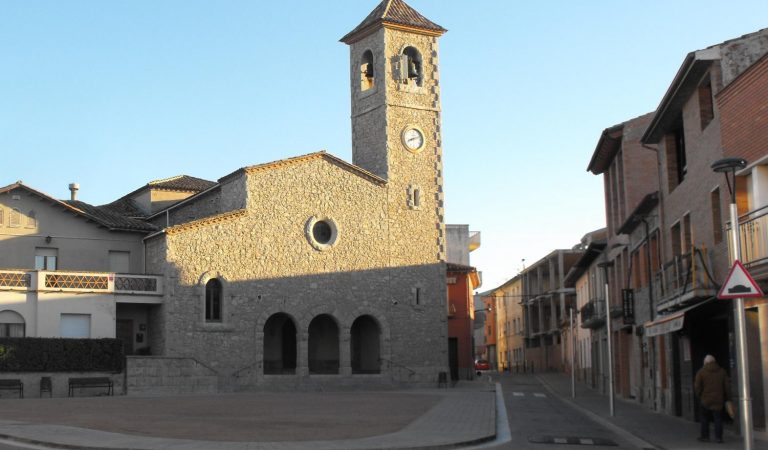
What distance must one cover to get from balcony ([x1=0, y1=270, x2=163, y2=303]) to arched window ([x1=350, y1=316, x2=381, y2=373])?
11601 mm

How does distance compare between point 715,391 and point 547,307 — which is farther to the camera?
point 547,307

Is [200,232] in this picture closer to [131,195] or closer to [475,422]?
[131,195]

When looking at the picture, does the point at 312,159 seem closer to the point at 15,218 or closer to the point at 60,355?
the point at 15,218

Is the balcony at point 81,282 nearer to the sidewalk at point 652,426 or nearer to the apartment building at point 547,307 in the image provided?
the sidewalk at point 652,426

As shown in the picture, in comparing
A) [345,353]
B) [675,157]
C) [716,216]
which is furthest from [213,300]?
[716,216]

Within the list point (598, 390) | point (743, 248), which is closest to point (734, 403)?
point (743, 248)

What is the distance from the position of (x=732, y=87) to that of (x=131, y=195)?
42.4 meters

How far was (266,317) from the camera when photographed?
45375mm

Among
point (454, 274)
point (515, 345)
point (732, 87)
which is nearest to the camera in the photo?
point (732, 87)

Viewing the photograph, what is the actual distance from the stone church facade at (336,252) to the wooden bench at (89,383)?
16.4 feet

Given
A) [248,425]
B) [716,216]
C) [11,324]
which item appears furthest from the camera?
[11,324]

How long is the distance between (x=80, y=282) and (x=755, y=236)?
100ft

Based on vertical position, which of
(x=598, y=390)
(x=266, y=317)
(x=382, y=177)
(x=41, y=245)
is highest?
(x=382, y=177)

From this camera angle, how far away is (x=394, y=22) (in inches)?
1989
